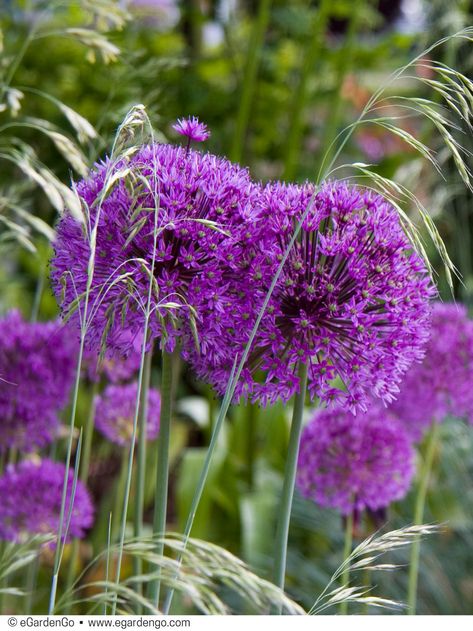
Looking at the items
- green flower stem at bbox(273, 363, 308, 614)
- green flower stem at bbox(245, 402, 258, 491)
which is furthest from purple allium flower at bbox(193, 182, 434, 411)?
green flower stem at bbox(245, 402, 258, 491)

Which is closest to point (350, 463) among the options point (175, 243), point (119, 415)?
point (119, 415)

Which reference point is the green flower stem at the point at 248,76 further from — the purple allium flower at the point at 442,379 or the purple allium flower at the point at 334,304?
the purple allium flower at the point at 334,304

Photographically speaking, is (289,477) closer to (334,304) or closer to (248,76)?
(334,304)

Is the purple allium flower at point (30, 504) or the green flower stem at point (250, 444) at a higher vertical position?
the green flower stem at point (250, 444)

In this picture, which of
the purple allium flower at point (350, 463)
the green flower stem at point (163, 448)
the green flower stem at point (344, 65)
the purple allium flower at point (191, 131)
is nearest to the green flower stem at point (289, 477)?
the green flower stem at point (163, 448)

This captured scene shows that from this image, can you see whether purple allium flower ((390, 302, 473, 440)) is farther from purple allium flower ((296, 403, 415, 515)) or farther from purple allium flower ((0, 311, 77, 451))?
purple allium flower ((0, 311, 77, 451))
